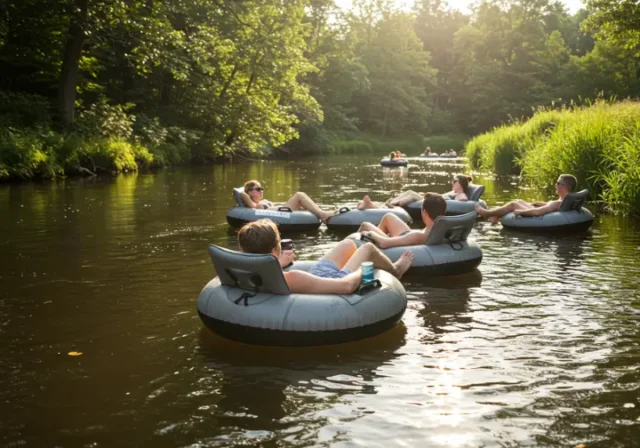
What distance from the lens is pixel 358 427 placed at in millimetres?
4289

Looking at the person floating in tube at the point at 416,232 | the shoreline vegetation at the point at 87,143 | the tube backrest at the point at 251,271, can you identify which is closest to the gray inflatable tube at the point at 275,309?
the tube backrest at the point at 251,271

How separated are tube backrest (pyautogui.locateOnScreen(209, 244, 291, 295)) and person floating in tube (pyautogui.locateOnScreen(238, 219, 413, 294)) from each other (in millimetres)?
173

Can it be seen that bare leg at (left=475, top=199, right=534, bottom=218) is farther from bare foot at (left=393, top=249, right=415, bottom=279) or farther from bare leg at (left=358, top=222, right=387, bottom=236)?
bare foot at (left=393, top=249, right=415, bottom=279)

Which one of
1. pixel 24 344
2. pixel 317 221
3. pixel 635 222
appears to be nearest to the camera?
pixel 24 344

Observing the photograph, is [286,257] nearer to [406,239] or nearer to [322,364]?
[322,364]

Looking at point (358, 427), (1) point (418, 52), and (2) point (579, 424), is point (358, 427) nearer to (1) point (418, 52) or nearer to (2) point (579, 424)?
(2) point (579, 424)

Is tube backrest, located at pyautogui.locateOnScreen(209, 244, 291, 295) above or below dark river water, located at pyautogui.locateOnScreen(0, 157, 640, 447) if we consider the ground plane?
above

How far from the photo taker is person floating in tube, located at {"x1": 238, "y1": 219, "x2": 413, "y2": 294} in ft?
19.0

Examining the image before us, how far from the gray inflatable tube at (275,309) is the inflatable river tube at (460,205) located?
25.0 ft

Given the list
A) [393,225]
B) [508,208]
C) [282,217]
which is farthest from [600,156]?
[393,225]

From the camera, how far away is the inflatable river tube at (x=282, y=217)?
11.9m

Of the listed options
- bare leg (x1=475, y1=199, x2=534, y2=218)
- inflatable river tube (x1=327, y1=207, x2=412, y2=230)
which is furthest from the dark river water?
bare leg (x1=475, y1=199, x2=534, y2=218)

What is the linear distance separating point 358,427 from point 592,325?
10.5 feet

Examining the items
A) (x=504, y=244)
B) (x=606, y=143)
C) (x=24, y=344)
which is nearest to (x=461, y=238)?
(x=504, y=244)
